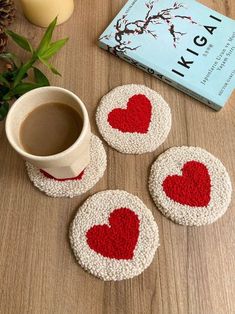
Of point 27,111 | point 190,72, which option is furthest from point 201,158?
point 27,111

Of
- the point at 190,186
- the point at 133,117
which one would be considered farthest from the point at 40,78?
the point at 190,186

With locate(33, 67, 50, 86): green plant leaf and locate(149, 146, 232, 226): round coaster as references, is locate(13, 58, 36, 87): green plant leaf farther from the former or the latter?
locate(149, 146, 232, 226): round coaster

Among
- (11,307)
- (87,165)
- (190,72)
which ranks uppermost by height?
(190,72)

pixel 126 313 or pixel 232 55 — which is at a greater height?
pixel 232 55

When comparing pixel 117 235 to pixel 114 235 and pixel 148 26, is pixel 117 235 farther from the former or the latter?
pixel 148 26

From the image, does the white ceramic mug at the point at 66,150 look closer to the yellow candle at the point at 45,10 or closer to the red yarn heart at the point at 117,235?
the red yarn heart at the point at 117,235

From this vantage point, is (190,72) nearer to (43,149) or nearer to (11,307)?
(43,149)

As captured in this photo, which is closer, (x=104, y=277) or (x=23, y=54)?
(x=104, y=277)

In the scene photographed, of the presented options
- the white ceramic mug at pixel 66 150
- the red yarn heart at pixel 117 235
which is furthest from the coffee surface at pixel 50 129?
the red yarn heart at pixel 117 235
